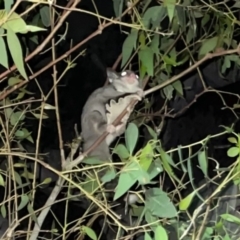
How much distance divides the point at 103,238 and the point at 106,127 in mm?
433

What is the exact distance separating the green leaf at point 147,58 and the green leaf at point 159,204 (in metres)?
0.35

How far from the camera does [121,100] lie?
4.25ft

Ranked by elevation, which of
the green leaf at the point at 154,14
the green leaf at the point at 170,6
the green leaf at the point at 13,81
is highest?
the green leaf at the point at 170,6

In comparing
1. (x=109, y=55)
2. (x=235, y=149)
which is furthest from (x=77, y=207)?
(x=235, y=149)

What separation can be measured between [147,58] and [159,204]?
0.39 m

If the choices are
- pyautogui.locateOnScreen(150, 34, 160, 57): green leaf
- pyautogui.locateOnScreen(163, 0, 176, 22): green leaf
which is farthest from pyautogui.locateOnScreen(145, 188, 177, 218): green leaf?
pyautogui.locateOnScreen(150, 34, 160, 57): green leaf

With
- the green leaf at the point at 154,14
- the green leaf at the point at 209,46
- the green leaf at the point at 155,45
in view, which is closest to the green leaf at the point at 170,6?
Result: the green leaf at the point at 154,14

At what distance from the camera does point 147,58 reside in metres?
1.01

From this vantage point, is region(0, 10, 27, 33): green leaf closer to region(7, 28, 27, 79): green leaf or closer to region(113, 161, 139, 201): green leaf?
region(7, 28, 27, 79): green leaf

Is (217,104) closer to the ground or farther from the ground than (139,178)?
closer to the ground

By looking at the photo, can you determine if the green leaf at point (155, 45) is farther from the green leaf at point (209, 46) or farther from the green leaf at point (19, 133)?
the green leaf at point (19, 133)

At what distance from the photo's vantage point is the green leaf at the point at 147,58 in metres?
1.00

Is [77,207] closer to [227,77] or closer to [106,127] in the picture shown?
[106,127]

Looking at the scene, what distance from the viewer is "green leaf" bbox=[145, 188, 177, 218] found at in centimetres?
67
